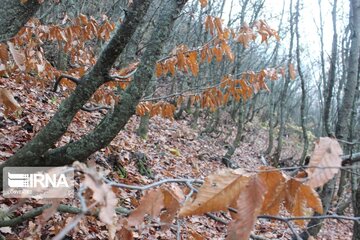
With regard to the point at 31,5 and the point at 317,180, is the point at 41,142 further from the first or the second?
the point at 317,180

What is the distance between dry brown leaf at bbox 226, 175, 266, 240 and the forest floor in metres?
0.41

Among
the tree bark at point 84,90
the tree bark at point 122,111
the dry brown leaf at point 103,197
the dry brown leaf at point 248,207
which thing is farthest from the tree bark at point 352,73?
the dry brown leaf at point 103,197

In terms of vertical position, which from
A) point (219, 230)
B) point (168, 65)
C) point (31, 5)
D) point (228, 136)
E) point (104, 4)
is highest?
point (104, 4)

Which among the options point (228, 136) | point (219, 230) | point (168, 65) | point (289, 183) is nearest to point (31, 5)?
point (168, 65)

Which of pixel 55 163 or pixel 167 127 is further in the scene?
pixel 167 127

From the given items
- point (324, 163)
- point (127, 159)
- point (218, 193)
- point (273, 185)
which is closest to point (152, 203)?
point (218, 193)

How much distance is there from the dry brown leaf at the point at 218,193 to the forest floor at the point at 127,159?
0.31 meters

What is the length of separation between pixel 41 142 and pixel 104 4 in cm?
1282

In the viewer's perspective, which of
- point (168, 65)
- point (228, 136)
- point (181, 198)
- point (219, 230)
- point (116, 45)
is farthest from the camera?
point (228, 136)

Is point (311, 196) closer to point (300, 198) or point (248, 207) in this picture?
point (300, 198)

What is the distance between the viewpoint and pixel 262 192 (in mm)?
781

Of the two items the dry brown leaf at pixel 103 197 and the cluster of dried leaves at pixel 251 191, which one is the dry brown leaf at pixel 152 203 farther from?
the dry brown leaf at pixel 103 197

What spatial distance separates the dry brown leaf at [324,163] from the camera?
78cm

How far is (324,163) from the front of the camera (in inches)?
31.3
